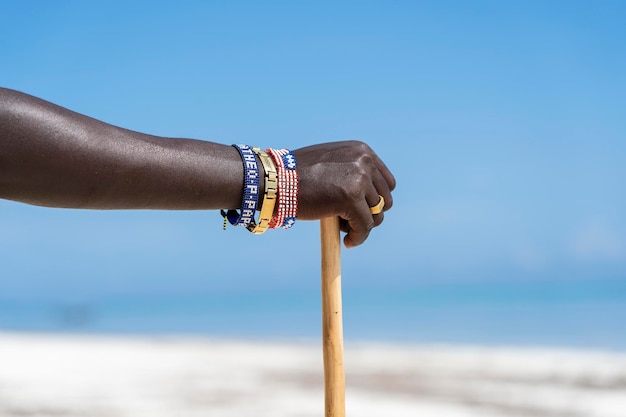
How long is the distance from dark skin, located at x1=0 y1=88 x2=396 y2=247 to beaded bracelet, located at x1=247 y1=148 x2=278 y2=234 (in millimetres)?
69

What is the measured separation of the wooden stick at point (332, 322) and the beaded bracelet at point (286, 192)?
0.86 ft

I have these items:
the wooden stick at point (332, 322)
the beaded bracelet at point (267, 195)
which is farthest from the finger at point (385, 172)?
the beaded bracelet at point (267, 195)

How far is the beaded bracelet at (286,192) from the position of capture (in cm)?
188

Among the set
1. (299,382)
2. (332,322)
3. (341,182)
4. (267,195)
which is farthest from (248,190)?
(299,382)

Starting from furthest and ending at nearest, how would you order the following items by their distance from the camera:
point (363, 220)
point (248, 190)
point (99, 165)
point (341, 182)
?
1. point (363, 220)
2. point (341, 182)
3. point (248, 190)
4. point (99, 165)

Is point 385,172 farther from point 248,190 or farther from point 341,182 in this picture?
point 248,190

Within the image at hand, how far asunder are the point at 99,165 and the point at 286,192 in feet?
1.55

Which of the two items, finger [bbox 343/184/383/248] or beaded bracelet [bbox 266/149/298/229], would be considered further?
finger [bbox 343/184/383/248]

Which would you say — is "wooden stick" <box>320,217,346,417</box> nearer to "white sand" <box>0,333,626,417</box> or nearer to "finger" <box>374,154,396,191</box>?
"finger" <box>374,154,396,191</box>

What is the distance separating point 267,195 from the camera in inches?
73.5

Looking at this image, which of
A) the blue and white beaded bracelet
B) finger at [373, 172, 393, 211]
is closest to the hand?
finger at [373, 172, 393, 211]

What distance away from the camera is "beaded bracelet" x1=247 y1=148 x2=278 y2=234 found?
1861mm

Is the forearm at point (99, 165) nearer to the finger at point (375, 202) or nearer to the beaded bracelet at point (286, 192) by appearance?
the beaded bracelet at point (286, 192)

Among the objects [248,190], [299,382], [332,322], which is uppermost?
[299,382]
